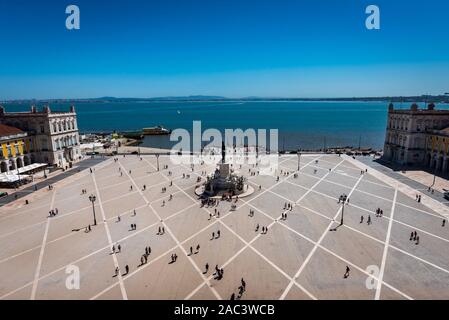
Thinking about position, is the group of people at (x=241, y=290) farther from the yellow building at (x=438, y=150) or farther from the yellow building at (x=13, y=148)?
the yellow building at (x=13, y=148)

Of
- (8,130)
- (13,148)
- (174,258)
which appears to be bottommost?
(174,258)

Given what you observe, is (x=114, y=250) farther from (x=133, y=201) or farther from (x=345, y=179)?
(x=345, y=179)

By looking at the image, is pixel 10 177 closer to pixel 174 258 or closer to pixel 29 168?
pixel 29 168

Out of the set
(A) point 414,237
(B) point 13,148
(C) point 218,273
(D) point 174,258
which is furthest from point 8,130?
(A) point 414,237

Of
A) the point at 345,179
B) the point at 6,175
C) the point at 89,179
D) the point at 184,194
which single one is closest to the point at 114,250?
the point at 184,194

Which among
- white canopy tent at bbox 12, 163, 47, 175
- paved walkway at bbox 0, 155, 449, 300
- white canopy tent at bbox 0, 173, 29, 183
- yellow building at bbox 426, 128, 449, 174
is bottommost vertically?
paved walkway at bbox 0, 155, 449, 300

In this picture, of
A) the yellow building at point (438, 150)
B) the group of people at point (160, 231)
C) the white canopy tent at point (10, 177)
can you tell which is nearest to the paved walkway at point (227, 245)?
the group of people at point (160, 231)

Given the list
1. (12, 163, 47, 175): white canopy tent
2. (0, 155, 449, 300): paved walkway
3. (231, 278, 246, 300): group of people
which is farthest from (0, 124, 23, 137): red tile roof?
(231, 278, 246, 300): group of people

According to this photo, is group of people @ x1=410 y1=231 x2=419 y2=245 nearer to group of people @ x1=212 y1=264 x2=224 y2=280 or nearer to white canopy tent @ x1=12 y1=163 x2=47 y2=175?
group of people @ x1=212 y1=264 x2=224 y2=280

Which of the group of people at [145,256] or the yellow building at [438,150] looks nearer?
the group of people at [145,256]
